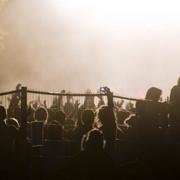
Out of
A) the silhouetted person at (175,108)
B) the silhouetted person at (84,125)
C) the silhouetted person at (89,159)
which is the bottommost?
the silhouetted person at (89,159)

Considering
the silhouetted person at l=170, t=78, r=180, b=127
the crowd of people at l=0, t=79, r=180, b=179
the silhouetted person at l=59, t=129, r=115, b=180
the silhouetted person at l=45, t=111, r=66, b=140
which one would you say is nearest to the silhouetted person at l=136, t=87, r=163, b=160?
the crowd of people at l=0, t=79, r=180, b=179

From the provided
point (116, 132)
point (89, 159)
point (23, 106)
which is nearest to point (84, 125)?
point (116, 132)

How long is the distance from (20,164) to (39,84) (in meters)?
32.5

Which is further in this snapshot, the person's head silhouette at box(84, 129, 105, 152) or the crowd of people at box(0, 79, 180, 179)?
the crowd of people at box(0, 79, 180, 179)

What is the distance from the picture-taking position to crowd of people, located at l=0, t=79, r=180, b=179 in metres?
13.8

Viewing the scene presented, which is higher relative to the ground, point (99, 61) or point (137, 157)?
point (99, 61)

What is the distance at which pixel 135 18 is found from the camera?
171ft

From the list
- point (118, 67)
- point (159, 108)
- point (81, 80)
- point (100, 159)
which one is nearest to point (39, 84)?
point (81, 80)

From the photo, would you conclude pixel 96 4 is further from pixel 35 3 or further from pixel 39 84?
pixel 39 84

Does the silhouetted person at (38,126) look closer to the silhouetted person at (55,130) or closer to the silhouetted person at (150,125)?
the silhouetted person at (55,130)

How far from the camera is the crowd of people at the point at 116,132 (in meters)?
13.8

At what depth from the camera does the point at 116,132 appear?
46.8 feet

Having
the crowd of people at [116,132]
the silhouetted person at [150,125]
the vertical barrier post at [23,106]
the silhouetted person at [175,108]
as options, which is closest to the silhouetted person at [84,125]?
the crowd of people at [116,132]

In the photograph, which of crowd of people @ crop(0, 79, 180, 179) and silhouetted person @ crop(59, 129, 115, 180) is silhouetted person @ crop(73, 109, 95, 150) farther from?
silhouetted person @ crop(59, 129, 115, 180)
